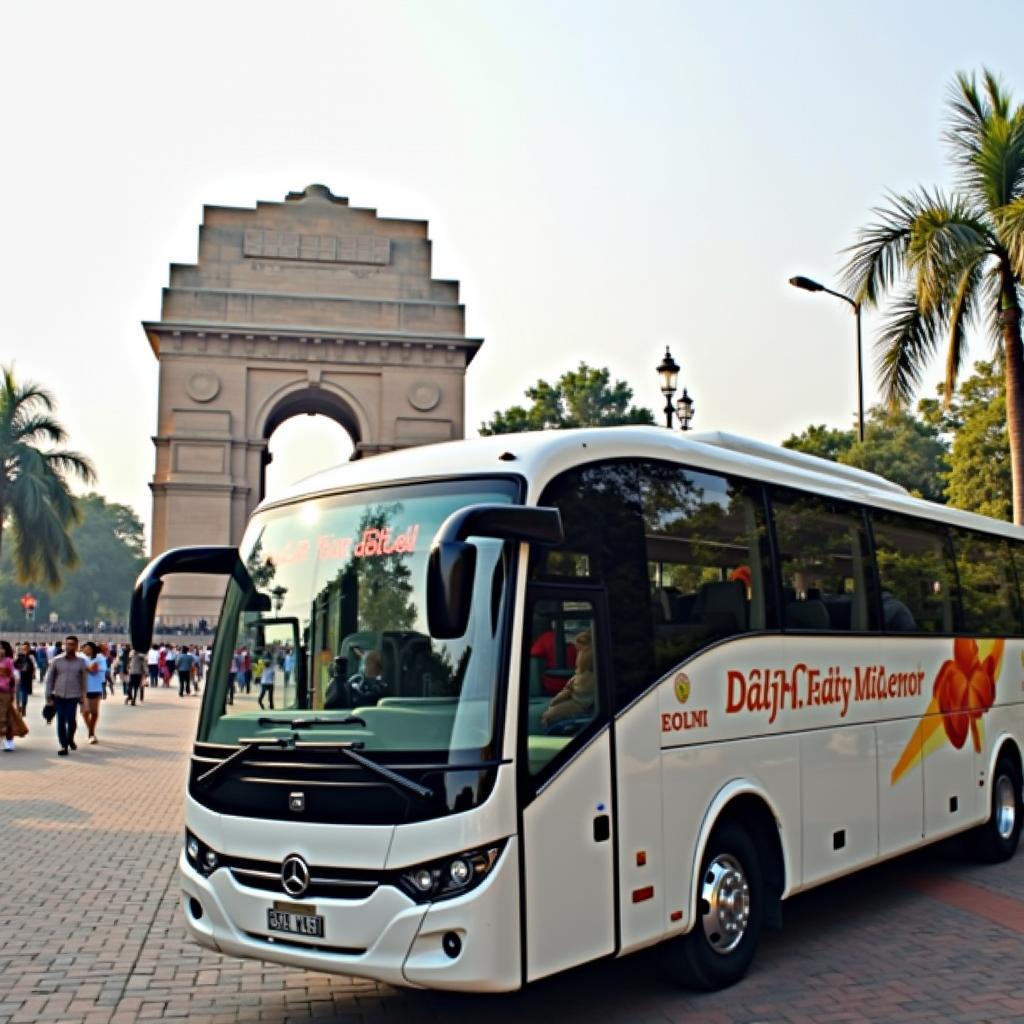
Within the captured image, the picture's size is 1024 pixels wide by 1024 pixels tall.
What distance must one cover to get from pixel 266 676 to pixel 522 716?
1.61 m

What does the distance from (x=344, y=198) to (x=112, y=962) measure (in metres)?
55.0

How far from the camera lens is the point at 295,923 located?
5.71m

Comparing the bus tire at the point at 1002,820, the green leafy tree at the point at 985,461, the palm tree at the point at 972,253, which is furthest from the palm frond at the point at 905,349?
the green leafy tree at the point at 985,461

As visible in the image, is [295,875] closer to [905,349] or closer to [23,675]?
[905,349]

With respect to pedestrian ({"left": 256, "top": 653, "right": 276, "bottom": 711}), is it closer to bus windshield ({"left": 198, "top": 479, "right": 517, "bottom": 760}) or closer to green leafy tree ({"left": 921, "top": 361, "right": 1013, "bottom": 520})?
bus windshield ({"left": 198, "top": 479, "right": 517, "bottom": 760})

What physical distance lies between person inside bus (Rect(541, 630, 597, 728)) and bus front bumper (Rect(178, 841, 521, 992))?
0.72m

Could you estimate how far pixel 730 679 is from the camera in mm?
7141

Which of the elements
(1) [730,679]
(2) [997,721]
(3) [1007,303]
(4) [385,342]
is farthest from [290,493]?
(4) [385,342]

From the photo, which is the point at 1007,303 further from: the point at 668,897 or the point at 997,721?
the point at 668,897

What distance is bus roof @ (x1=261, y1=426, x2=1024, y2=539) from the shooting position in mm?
6195

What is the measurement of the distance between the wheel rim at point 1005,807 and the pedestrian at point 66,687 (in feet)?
46.0

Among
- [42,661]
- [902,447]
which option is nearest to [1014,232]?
[42,661]

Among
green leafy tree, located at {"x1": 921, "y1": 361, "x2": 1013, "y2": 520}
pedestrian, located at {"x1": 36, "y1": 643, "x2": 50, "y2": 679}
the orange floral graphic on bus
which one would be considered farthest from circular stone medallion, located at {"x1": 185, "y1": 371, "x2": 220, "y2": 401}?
the orange floral graphic on bus

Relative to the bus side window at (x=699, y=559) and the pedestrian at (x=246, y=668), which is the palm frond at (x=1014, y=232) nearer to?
the bus side window at (x=699, y=559)
